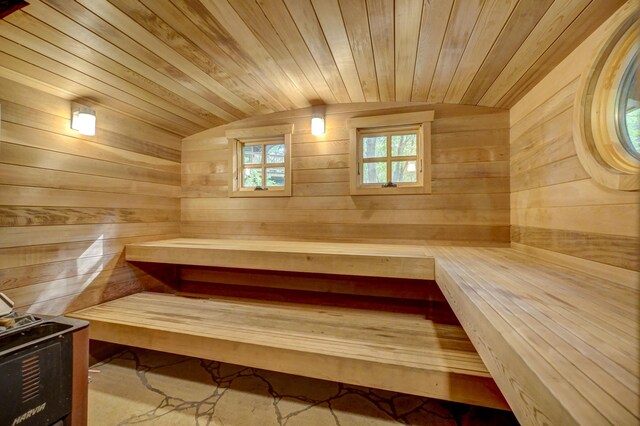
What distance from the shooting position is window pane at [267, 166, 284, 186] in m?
2.66

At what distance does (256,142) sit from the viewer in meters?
2.76

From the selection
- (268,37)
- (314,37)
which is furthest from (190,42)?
(314,37)

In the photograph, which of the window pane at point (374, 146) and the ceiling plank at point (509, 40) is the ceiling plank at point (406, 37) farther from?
the window pane at point (374, 146)

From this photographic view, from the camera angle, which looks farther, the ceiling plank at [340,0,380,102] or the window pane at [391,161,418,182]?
the window pane at [391,161,418,182]

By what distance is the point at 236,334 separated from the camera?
5.33 ft

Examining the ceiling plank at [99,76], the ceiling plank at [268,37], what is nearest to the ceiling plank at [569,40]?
the ceiling plank at [268,37]

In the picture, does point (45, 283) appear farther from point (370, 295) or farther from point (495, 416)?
point (495, 416)

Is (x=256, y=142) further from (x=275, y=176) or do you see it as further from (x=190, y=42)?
(x=190, y=42)

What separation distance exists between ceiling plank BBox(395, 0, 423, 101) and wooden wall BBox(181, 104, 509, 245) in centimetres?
50

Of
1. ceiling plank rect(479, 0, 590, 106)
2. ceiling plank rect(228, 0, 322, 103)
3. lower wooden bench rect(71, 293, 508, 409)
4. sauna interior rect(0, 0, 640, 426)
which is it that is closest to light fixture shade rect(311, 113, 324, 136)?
sauna interior rect(0, 0, 640, 426)

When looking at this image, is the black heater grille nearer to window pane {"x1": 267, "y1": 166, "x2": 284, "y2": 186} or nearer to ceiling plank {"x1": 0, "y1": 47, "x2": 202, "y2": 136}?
ceiling plank {"x1": 0, "y1": 47, "x2": 202, "y2": 136}

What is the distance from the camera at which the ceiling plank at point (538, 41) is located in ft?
3.58

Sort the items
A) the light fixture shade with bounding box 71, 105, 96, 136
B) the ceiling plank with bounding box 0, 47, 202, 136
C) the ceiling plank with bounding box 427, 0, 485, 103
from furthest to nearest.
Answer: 1. the light fixture shade with bounding box 71, 105, 96, 136
2. the ceiling plank with bounding box 0, 47, 202, 136
3. the ceiling plank with bounding box 427, 0, 485, 103

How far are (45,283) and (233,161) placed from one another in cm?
167
